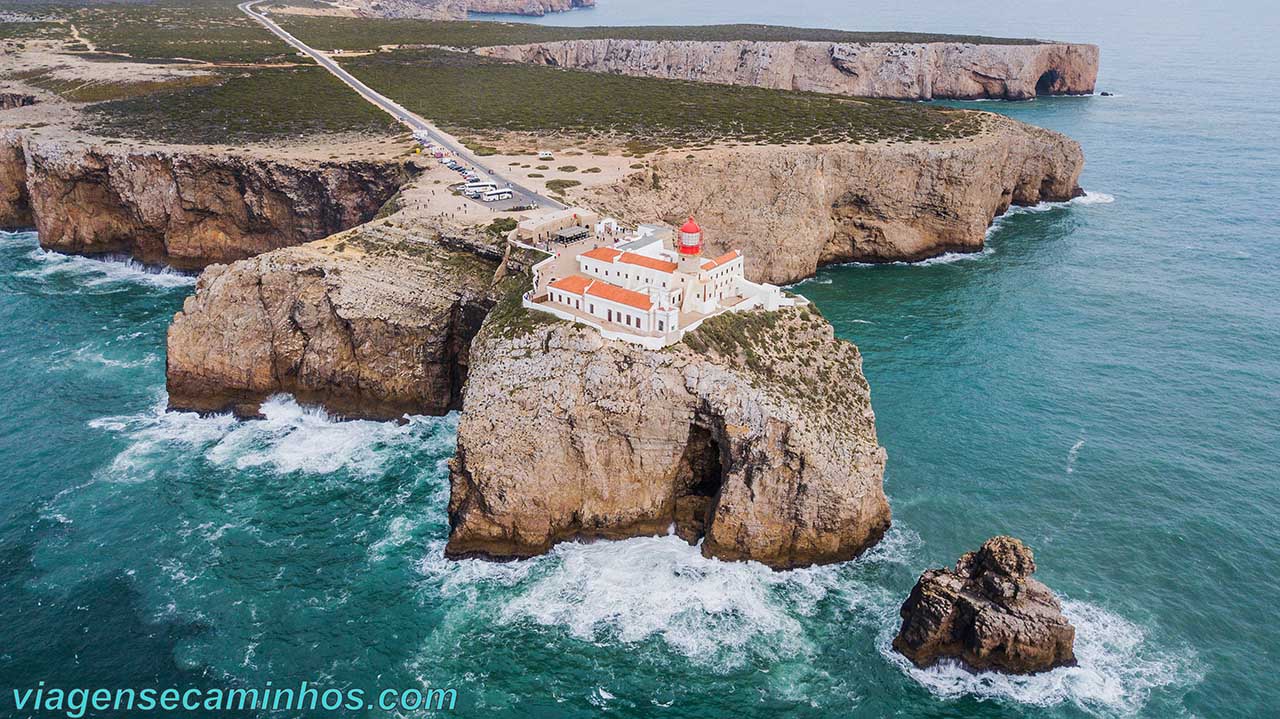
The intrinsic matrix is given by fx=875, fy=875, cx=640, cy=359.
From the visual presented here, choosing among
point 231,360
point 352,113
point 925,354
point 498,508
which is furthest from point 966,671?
point 352,113

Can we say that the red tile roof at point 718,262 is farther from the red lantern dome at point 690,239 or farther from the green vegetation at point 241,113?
the green vegetation at point 241,113

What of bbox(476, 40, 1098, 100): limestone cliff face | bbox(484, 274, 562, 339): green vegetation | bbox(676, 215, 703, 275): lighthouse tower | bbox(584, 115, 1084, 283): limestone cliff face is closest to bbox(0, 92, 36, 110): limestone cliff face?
bbox(584, 115, 1084, 283): limestone cliff face

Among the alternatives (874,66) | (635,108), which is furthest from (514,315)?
(874,66)

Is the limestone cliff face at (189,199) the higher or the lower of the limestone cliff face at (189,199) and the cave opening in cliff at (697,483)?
the higher

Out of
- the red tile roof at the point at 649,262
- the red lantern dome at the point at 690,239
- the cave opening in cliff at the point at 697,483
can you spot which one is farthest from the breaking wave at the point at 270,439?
the red lantern dome at the point at 690,239

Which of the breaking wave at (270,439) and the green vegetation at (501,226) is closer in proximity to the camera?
the breaking wave at (270,439)

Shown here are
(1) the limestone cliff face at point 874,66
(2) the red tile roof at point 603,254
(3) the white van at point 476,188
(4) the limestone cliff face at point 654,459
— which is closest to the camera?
(4) the limestone cliff face at point 654,459

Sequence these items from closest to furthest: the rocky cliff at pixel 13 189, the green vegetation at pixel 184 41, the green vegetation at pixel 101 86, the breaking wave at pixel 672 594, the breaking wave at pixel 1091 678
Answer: the breaking wave at pixel 1091 678 → the breaking wave at pixel 672 594 → the rocky cliff at pixel 13 189 → the green vegetation at pixel 101 86 → the green vegetation at pixel 184 41

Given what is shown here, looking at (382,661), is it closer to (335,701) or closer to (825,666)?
(335,701)
